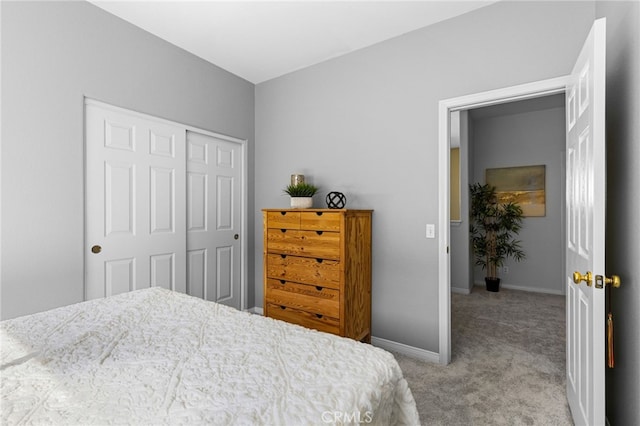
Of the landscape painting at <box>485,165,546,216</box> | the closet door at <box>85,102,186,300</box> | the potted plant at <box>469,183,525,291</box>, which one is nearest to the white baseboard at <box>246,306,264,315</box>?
the closet door at <box>85,102,186,300</box>

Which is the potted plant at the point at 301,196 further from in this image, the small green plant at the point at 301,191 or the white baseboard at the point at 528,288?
the white baseboard at the point at 528,288

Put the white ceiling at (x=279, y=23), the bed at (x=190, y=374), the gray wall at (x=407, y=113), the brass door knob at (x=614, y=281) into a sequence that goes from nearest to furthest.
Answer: the bed at (x=190, y=374), the brass door knob at (x=614, y=281), the gray wall at (x=407, y=113), the white ceiling at (x=279, y=23)

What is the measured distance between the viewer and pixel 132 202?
2.53 m

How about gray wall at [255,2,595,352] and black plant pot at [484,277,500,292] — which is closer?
gray wall at [255,2,595,352]

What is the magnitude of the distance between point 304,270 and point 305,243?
0.22 meters

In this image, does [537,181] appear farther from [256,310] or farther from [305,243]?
[256,310]

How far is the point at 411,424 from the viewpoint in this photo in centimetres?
109

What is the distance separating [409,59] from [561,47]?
1016mm

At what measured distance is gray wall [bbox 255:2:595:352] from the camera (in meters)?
2.09

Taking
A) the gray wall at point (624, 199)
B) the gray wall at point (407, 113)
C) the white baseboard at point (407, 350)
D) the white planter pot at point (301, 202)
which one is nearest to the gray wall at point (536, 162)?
the gray wall at point (407, 113)

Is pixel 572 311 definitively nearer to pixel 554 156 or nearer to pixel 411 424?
pixel 411 424

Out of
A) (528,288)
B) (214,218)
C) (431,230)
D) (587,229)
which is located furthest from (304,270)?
(528,288)

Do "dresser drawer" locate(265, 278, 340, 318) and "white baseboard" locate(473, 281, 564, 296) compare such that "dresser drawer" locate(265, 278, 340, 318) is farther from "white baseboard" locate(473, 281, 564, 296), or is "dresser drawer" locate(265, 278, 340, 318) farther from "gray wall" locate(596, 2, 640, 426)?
"white baseboard" locate(473, 281, 564, 296)

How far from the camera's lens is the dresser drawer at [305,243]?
2400mm
